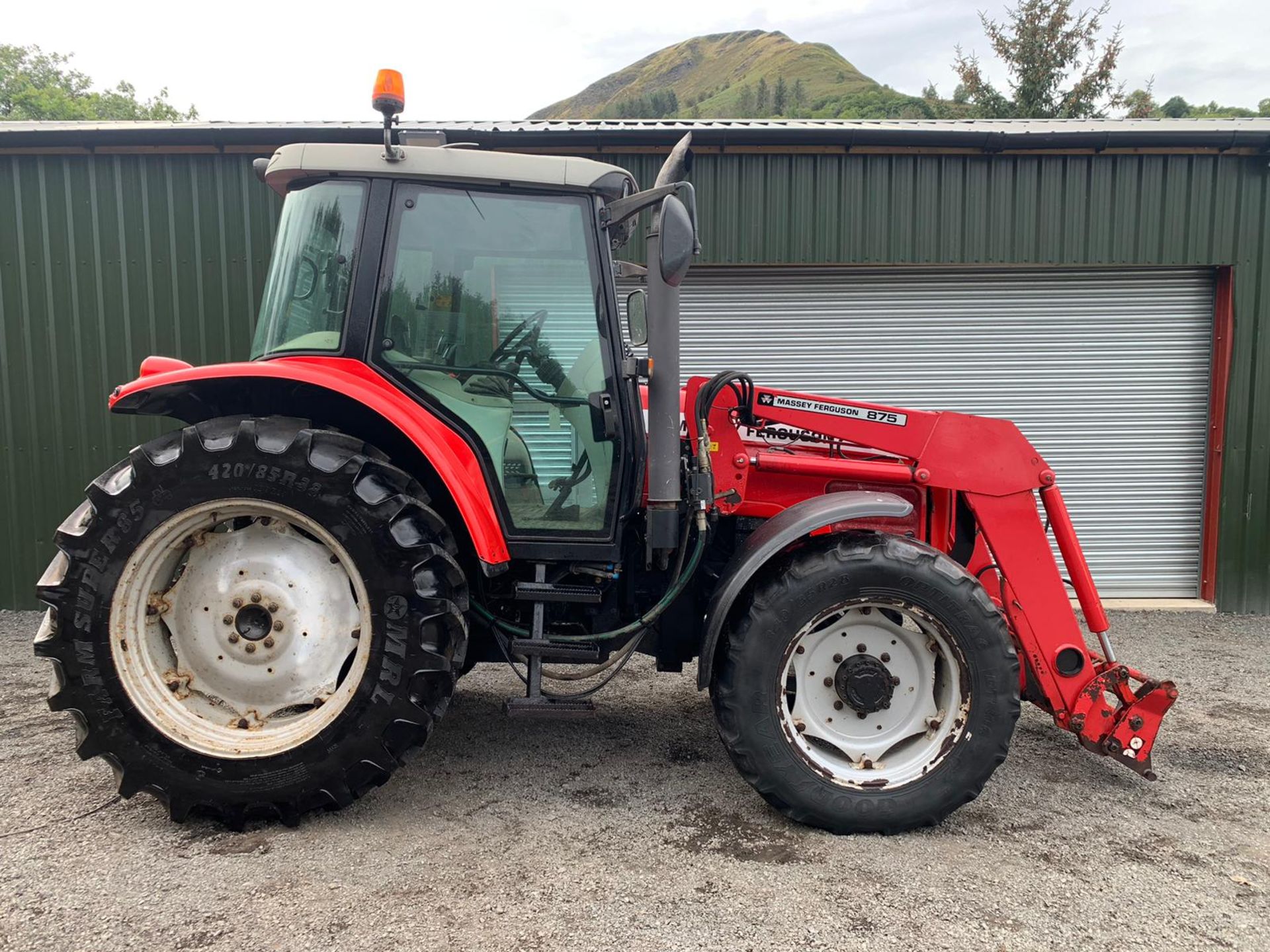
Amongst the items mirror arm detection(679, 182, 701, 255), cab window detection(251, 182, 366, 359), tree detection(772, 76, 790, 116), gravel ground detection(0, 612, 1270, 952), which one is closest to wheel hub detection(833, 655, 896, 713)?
gravel ground detection(0, 612, 1270, 952)

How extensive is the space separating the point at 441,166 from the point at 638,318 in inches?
34.8

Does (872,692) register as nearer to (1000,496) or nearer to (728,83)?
(1000,496)

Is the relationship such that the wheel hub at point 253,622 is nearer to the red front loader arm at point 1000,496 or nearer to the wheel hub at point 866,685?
the red front loader arm at point 1000,496

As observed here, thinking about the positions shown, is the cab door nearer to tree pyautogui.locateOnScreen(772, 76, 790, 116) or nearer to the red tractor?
the red tractor

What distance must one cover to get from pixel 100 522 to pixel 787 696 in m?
2.41

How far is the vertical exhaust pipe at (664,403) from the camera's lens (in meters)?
2.74

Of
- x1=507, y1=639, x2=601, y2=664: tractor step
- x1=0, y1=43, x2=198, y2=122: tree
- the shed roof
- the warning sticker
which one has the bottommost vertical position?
x1=507, y1=639, x2=601, y2=664: tractor step

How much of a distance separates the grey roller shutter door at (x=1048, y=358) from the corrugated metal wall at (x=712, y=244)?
224 millimetres

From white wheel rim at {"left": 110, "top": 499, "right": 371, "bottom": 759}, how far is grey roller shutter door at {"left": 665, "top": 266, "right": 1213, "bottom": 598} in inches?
162

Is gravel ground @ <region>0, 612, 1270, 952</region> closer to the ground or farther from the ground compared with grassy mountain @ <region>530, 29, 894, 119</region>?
closer to the ground

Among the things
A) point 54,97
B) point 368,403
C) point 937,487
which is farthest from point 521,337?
point 54,97

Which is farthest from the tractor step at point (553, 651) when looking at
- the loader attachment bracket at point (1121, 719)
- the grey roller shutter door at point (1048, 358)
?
the grey roller shutter door at point (1048, 358)

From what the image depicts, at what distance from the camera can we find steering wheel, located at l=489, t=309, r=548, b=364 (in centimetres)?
287

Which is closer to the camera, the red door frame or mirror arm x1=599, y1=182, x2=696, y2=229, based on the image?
mirror arm x1=599, y1=182, x2=696, y2=229
